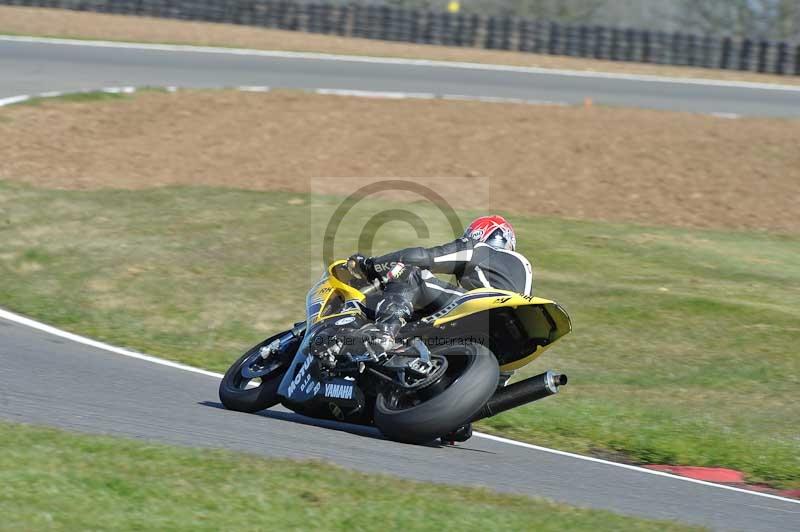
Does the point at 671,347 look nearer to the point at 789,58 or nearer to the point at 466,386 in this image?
the point at 466,386

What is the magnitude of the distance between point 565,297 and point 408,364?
20.0ft

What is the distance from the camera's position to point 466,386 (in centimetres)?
690

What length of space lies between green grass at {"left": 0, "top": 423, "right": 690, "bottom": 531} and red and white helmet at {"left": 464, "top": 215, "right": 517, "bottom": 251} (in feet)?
6.68

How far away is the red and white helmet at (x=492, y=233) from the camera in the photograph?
7.76 metres

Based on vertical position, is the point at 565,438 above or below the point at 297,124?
below

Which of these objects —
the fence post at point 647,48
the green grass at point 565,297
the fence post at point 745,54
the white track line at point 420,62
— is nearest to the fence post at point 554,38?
the fence post at point 647,48

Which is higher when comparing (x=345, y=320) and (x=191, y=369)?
(x=345, y=320)

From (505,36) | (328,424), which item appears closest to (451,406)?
(328,424)

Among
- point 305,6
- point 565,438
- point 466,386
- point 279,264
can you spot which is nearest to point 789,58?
point 305,6

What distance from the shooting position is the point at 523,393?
7328 mm

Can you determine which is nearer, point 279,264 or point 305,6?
point 279,264

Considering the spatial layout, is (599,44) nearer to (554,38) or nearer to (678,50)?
(554,38)

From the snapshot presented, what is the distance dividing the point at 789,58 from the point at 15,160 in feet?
66.8

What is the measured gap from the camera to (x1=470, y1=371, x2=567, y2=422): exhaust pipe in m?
7.27
